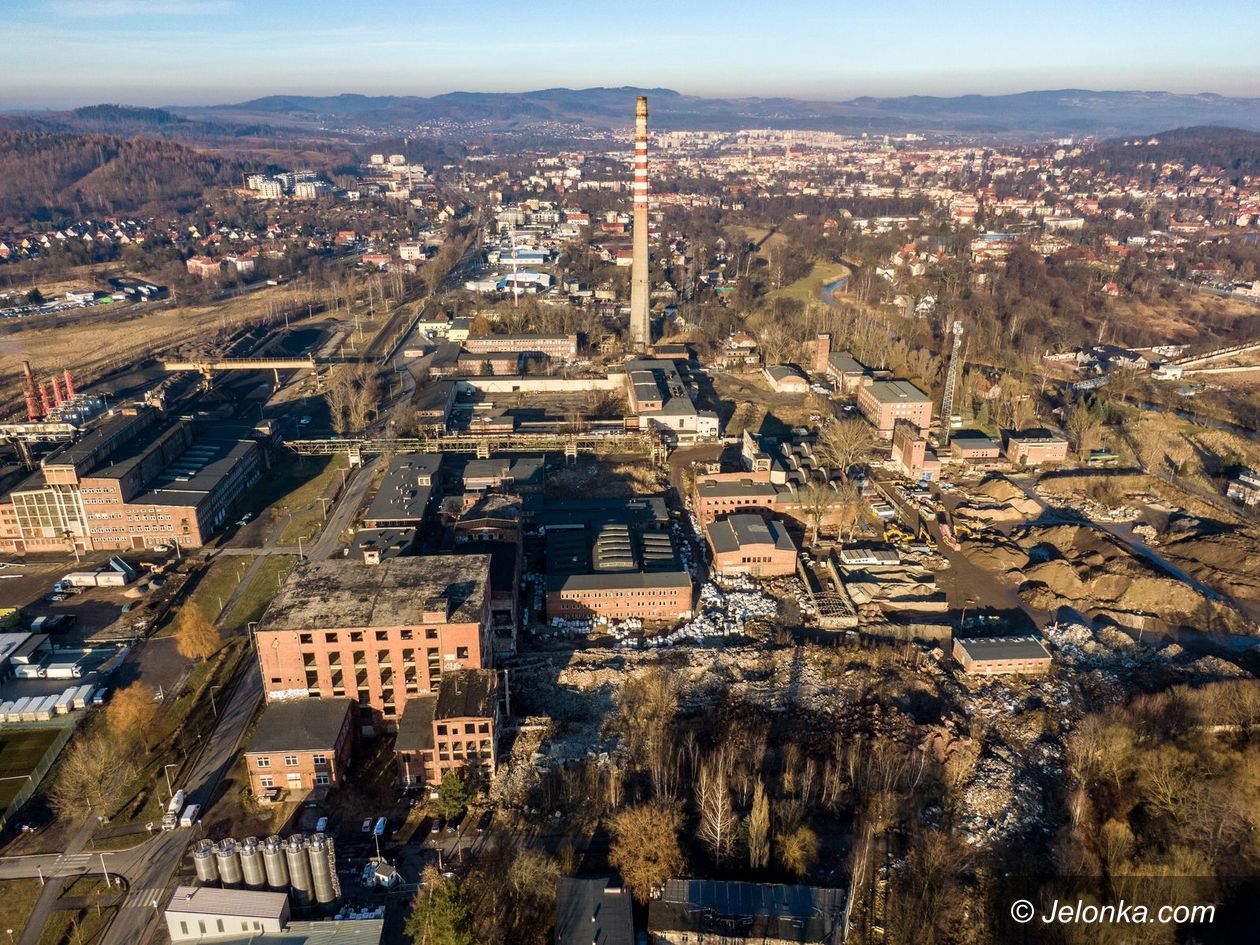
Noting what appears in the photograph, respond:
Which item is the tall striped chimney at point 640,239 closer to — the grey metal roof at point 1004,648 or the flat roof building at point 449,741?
the grey metal roof at point 1004,648

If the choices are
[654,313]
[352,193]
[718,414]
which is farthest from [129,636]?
[352,193]

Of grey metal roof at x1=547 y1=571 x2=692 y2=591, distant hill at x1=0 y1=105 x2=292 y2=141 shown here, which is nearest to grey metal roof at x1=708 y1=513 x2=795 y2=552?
grey metal roof at x1=547 y1=571 x2=692 y2=591

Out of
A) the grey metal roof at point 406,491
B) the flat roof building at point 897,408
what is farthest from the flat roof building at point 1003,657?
the grey metal roof at point 406,491

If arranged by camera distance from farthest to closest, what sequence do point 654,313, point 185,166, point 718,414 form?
point 185,166
point 654,313
point 718,414

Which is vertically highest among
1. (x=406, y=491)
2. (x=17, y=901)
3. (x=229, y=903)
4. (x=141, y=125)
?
(x=141, y=125)

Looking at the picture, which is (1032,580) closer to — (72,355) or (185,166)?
(72,355)

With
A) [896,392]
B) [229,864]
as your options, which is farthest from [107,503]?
[896,392]

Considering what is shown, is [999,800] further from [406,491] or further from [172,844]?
[406,491]
